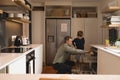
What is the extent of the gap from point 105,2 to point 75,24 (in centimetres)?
141

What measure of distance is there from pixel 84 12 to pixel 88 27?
26.2 inches

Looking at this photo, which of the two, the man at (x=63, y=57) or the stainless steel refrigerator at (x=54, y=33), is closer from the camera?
the man at (x=63, y=57)

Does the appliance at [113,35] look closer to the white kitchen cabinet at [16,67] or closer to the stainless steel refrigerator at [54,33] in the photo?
the stainless steel refrigerator at [54,33]

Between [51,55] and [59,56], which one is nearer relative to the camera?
[59,56]

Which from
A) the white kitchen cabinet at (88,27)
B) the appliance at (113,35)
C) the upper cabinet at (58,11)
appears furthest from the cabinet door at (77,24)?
the appliance at (113,35)

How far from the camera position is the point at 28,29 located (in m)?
7.52

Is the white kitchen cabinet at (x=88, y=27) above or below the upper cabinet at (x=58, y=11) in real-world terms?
below

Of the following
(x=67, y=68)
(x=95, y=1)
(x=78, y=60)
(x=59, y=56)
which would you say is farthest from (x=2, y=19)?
(x=95, y=1)

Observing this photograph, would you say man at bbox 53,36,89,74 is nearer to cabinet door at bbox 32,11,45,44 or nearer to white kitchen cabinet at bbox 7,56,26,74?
white kitchen cabinet at bbox 7,56,26,74

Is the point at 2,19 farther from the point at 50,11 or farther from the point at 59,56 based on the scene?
the point at 50,11

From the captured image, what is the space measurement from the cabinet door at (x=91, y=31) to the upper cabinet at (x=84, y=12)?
226mm

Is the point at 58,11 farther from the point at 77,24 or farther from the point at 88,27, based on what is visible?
the point at 88,27

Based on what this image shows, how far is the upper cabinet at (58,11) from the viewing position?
299 inches

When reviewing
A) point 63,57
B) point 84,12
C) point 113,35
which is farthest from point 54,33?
point 63,57
